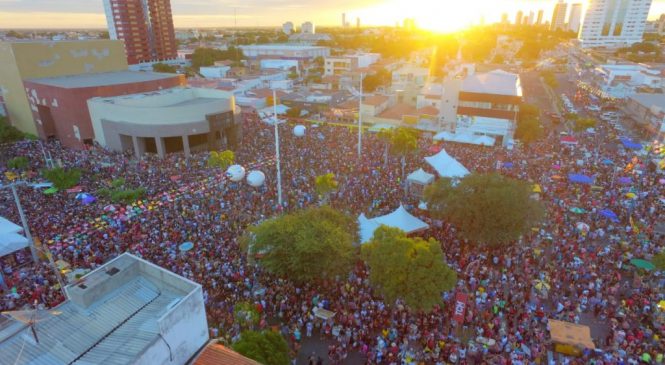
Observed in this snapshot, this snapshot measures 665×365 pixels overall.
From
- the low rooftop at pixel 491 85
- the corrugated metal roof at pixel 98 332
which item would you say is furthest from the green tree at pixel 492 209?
the low rooftop at pixel 491 85

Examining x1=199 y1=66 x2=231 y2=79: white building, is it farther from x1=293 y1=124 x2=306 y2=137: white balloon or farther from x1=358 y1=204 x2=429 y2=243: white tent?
x1=358 y1=204 x2=429 y2=243: white tent

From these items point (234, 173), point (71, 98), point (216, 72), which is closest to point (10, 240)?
point (234, 173)

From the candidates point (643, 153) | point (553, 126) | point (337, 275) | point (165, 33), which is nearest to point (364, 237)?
point (337, 275)

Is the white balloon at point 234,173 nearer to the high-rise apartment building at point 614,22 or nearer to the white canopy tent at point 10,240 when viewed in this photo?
the white canopy tent at point 10,240

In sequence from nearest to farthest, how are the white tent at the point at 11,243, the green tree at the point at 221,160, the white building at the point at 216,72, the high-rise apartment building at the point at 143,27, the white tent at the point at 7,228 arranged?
1. the white tent at the point at 11,243
2. the white tent at the point at 7,228
3. the green tree at the point at 221,160
4. the white building at the point at 216,72
5. the high-rise apartment building at the point at 143,27

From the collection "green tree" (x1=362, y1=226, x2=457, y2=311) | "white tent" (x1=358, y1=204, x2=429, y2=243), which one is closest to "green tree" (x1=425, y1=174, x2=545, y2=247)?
"white tent" (x1=358, y1=204, x2=429, y2=243)

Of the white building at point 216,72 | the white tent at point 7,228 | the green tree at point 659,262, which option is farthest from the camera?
the white building at point 216,72
